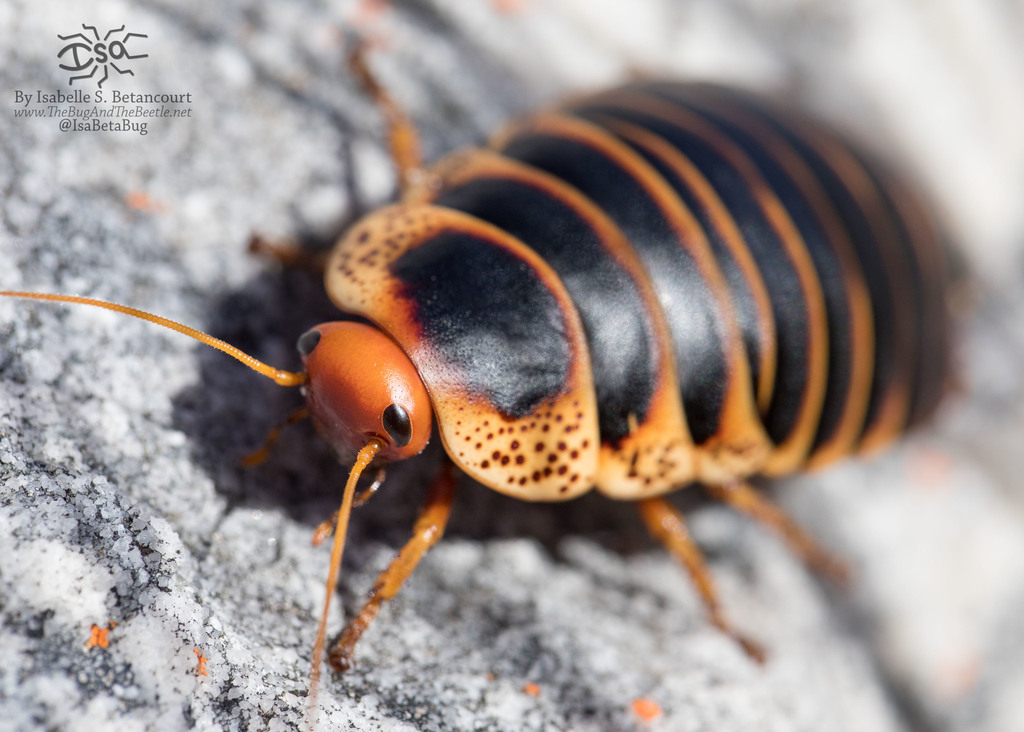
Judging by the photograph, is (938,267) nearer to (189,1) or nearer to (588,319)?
(588,319)

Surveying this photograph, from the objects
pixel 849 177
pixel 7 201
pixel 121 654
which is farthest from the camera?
pixel 849 177

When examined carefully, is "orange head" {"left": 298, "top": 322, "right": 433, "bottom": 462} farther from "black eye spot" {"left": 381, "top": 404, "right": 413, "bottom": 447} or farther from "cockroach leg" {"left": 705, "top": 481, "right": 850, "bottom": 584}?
"cockroach leg" {"left": 705, "top": 481, "right": 850, "bottom": 584}

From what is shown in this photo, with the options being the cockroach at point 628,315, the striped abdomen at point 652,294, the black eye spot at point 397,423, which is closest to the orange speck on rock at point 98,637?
the cockroach at point 628,315

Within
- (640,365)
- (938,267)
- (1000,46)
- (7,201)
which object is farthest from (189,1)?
(1000,46)

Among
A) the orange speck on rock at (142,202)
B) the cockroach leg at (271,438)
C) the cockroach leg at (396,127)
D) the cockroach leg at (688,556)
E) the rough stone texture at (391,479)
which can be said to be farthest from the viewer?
the cockroach leg at (396,127)

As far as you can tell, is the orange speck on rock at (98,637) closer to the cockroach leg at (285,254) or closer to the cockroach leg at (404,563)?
the cockroach leg at (404,563)

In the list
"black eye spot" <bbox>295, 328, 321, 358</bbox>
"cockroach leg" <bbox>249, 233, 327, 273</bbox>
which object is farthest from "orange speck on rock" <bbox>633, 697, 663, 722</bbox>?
"cockroach leg" <bbox>249, 233, 327, 273</bbox>

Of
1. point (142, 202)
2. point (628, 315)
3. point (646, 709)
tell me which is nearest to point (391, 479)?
point (628, 315)
